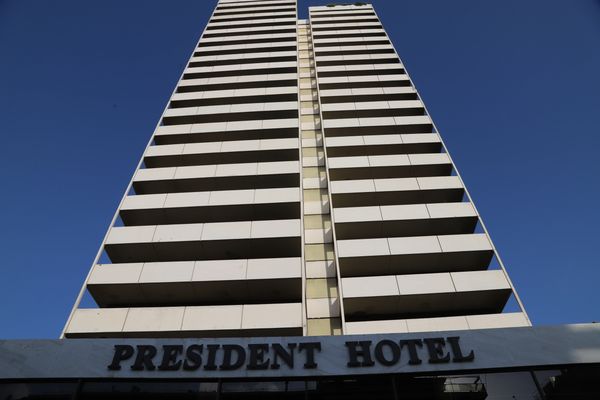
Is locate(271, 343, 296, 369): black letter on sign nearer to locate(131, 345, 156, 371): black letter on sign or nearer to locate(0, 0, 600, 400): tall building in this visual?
locate(0, 0, 600, 400): tall building

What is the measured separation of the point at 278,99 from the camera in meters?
30.2

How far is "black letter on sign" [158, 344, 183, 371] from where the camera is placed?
982cm

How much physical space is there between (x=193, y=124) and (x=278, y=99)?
23.0 ft

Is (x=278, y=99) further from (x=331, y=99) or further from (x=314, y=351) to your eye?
(x=314, y=351)

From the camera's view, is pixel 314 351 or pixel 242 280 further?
pixel 242 280

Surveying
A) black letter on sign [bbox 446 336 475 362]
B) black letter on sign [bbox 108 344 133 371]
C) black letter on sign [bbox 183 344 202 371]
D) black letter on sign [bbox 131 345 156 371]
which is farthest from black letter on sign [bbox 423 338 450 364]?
black letter on sign [bbox 108 344 133 371]

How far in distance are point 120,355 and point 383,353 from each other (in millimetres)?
6911

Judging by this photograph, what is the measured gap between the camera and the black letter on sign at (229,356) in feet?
32.3

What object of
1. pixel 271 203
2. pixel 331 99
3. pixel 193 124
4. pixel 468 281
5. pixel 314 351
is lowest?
pixel 314 351

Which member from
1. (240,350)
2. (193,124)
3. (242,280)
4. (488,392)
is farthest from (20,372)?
(193,124)

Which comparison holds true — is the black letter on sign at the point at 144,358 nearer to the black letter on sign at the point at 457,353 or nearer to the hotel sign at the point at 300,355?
the hotel sign at the point at 300,355

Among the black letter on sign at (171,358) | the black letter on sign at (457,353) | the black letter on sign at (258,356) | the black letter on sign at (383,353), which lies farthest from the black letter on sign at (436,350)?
the black letter on sign at (171,358)

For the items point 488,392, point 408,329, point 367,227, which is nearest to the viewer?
point 488,392

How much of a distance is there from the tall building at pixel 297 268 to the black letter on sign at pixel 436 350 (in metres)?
0.06
